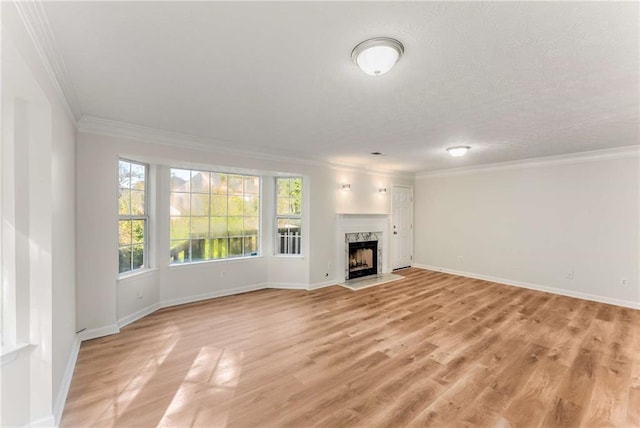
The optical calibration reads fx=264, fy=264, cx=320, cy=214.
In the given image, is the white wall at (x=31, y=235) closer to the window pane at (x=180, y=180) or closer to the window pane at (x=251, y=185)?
the window pane at (x=180, y=180)

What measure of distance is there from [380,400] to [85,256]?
347cm

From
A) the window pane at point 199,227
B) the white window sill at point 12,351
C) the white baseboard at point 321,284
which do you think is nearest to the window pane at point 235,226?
the window pane at point 199,227

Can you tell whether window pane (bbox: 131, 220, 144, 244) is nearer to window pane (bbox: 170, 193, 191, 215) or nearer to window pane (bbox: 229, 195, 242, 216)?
window pane (bbox: 170, 193, 191, 215)

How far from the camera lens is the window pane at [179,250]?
4172 mm

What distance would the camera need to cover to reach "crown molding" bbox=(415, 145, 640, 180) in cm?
424

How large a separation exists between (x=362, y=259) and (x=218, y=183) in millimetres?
3505

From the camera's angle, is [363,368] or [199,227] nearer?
[363,368]

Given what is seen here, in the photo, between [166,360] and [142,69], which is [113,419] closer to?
[166,360]

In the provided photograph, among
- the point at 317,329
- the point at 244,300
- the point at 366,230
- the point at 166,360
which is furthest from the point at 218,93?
the point at 366,230

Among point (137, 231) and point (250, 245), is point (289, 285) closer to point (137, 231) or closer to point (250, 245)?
point (250, 245)

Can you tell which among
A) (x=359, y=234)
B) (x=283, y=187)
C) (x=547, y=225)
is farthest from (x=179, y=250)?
(x=547, y=225)

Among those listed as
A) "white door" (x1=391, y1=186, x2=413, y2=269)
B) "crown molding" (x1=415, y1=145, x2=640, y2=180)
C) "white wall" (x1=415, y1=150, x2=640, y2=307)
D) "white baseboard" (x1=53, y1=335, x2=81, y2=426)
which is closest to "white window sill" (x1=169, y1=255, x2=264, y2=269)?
"white baseboard" (x1=53, y1=335, x2=81, y2=426)

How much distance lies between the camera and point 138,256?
3.82 metres

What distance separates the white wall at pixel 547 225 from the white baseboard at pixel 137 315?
6.12 metres
